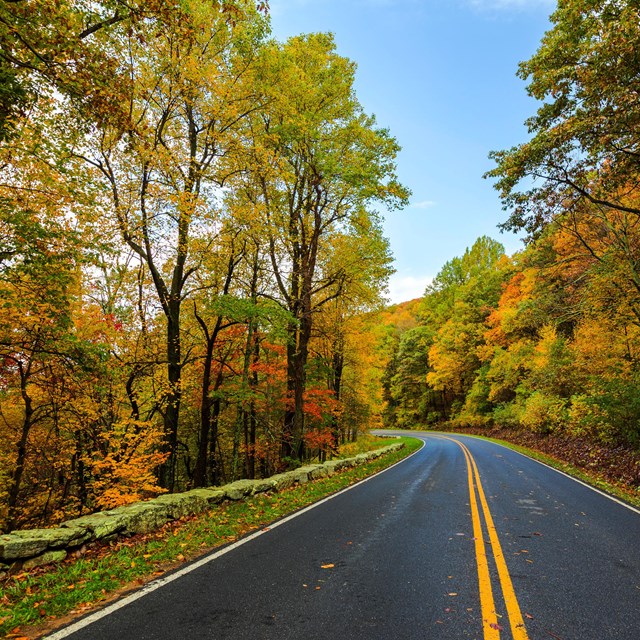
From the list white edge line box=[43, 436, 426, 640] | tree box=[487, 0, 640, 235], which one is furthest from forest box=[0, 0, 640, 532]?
white edge line box=[43, 436, 426, 640]

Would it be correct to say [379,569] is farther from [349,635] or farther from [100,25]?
[100,25]

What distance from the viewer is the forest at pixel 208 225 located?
6.34 meters

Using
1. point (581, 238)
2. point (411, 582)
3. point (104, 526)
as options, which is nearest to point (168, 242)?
point (104, 526)

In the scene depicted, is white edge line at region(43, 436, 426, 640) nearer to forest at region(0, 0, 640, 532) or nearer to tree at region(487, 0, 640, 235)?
forest at region(0, 0, 640, 532)

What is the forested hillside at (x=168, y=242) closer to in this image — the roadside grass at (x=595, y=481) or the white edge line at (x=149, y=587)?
the white edge line at (x=149, y=587)

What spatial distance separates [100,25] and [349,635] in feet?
29.0

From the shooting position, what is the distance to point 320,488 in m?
10.5

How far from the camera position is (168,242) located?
12180 mm

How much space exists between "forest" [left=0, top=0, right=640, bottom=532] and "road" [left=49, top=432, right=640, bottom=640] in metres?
5.16

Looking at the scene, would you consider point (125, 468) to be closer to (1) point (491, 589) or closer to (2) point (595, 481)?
(1) point (491, 589)

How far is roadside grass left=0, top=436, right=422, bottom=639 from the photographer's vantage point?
3.69m

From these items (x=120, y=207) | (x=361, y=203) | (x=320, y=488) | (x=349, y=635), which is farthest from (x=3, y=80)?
(x=361, y=203)

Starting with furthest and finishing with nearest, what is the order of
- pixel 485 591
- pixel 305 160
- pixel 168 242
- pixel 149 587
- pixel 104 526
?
1. pixel 305 160
2. pixel 168 242
3. pixel 104 526
4. pixel 149 587
5. pixel 485 591

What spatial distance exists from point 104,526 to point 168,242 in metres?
8.78
